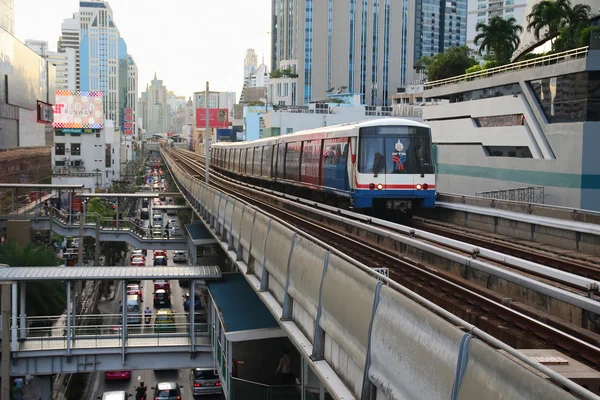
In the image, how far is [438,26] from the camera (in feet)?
512

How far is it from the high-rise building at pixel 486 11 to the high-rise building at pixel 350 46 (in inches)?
1145

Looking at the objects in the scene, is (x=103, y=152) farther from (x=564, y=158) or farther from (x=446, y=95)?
(x=564, y=158)

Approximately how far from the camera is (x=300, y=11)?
11950cm

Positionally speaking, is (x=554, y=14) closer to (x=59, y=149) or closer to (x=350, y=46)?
(x=59, y=149)

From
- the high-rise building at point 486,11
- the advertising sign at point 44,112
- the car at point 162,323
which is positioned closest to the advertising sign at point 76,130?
the advertising sign at point 44,112

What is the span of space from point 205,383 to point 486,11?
146 metres

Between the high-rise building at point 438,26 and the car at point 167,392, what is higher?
the high-rise building at point 438,26

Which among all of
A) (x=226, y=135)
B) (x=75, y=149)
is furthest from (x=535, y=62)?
(x=226, y=135)

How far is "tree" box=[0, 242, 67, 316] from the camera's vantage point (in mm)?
23375

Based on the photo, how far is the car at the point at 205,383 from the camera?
1048 inches

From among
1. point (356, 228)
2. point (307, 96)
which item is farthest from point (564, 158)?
point (307, 96)

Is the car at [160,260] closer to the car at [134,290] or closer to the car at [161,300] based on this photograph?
the car at [134,290]

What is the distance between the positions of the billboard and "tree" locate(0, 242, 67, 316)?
63027 mm

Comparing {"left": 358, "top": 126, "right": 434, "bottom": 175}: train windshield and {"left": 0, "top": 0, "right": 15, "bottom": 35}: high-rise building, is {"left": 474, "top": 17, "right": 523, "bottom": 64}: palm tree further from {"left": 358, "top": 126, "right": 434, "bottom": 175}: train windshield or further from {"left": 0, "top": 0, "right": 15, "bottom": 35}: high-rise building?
{"left": 358, "top": 126, "right": 434, "bottom": 175}: train windshield
